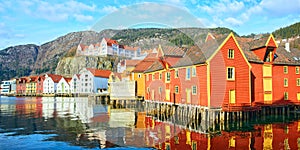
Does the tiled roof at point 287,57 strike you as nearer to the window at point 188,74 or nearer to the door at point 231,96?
the door at point 231,96

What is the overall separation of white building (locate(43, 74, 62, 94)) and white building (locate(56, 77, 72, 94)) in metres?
3.24

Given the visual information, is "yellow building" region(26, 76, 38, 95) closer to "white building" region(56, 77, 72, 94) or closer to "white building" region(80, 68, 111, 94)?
"white building" region(56, 77, 72, 94)

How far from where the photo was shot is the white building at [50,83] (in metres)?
132

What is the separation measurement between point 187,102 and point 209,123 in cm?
493

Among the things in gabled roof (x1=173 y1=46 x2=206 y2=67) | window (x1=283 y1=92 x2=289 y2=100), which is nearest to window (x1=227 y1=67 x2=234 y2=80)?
gabled roof (x1=173 y1=46 x2=206 y2=67)

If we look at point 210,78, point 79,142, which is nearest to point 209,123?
point 210,78

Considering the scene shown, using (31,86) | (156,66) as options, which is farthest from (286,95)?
(31,86)

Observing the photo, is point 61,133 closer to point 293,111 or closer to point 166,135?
point 166,135

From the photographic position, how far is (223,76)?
29.3m

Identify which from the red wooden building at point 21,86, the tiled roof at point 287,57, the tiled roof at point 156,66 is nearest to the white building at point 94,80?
the tiled roof at point 156,66

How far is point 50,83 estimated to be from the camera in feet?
442

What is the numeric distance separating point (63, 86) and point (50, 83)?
12.3 m

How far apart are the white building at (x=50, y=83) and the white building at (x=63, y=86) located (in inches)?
127

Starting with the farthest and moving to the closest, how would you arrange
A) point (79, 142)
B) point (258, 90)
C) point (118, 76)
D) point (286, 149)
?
point (118, 76) → point (258, 90) → point (79, 142) → point (286, 149)
